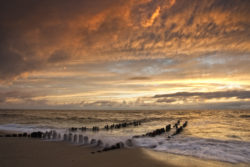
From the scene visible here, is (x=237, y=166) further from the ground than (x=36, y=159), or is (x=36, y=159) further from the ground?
(x=36, y=159)

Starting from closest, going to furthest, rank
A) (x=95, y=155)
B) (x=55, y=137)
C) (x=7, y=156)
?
(x=7, y=156)
(x=95, y=155)
(x=55, y=137)

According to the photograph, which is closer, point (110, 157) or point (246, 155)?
point (110, 157)

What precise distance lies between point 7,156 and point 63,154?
8.58 ft

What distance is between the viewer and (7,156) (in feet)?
27.9

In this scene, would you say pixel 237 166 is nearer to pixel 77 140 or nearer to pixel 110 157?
pixel 110 157

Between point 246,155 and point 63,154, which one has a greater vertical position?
point 63,154

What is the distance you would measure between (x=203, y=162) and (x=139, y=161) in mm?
3322

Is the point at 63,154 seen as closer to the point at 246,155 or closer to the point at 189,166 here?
the point at 189,166

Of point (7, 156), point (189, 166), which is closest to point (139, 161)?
point (189, 166)

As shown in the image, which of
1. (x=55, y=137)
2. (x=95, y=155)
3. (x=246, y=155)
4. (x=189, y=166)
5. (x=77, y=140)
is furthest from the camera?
(x=55, y=137)

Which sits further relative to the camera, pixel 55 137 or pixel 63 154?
pixel 55 137

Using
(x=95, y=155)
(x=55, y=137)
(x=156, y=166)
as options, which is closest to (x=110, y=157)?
(x=95, y=155)

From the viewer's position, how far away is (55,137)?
14812 mm

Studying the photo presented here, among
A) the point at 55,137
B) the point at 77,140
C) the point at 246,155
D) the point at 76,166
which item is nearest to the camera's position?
the point at 76,166
